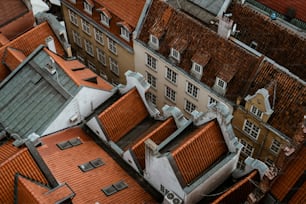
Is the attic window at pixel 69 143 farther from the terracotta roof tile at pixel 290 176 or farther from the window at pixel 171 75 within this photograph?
the terracotta roof tile at pixel 290 176

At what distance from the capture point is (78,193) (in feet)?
125

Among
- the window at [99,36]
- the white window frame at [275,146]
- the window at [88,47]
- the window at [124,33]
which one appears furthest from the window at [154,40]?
the white window frame at [275,146]

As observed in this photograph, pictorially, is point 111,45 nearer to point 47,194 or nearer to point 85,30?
point 85,30

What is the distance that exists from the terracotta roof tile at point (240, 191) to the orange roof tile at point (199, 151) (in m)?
3.00

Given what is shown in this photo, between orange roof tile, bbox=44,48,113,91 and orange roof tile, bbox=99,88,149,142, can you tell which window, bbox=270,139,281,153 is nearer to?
orange roof tile, bbox=99,88,149,142

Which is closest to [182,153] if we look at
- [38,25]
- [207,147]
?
[207,147]

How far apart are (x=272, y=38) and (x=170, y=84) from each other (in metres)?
13.3

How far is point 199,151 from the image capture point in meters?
38.2


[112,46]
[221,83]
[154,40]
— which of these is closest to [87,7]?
[112,46]

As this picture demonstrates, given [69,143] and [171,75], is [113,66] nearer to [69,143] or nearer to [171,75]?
[171,75]

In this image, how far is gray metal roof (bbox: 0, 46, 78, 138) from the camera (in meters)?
44.1

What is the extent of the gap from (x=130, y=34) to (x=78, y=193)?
2401 centimetres

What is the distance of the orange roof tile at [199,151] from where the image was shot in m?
37.1

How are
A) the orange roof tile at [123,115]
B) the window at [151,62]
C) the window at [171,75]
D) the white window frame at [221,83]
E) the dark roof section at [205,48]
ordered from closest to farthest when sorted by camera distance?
the orange roof tile at [123,115], the dark roof section at [205,48], the white window frame at [221,83], the window at [171,75], the window at [151,62]
